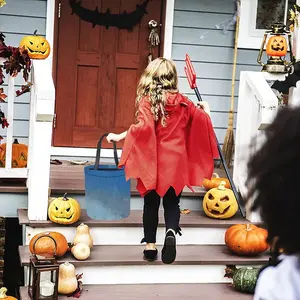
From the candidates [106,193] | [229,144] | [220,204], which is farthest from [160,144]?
[229,144]

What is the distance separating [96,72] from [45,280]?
3.16m

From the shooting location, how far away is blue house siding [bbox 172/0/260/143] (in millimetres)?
7012

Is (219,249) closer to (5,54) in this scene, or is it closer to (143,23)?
(5,54)


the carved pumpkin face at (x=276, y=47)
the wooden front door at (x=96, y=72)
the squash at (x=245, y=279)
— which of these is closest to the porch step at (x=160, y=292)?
the squash at (x=245, y=279)

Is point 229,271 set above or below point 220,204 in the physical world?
below

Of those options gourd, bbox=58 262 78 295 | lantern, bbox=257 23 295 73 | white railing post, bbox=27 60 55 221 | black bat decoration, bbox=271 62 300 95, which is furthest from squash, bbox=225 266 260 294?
lantern, bbox=257 23 295 73

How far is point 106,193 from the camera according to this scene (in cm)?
493

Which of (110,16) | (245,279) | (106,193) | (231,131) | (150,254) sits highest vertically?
(110,16)

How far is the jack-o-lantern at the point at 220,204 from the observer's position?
5246 millimetres

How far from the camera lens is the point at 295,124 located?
1.06 meters

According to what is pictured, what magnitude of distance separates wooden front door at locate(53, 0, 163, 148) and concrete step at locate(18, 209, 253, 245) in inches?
77.8

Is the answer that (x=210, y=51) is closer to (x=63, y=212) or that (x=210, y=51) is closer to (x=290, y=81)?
(x=290, y=81)

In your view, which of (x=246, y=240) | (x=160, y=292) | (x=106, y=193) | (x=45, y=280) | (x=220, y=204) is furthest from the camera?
(x=220, y=204)

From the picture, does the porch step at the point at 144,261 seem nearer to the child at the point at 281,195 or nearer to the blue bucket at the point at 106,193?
the blue bucket at the point at 106,193
